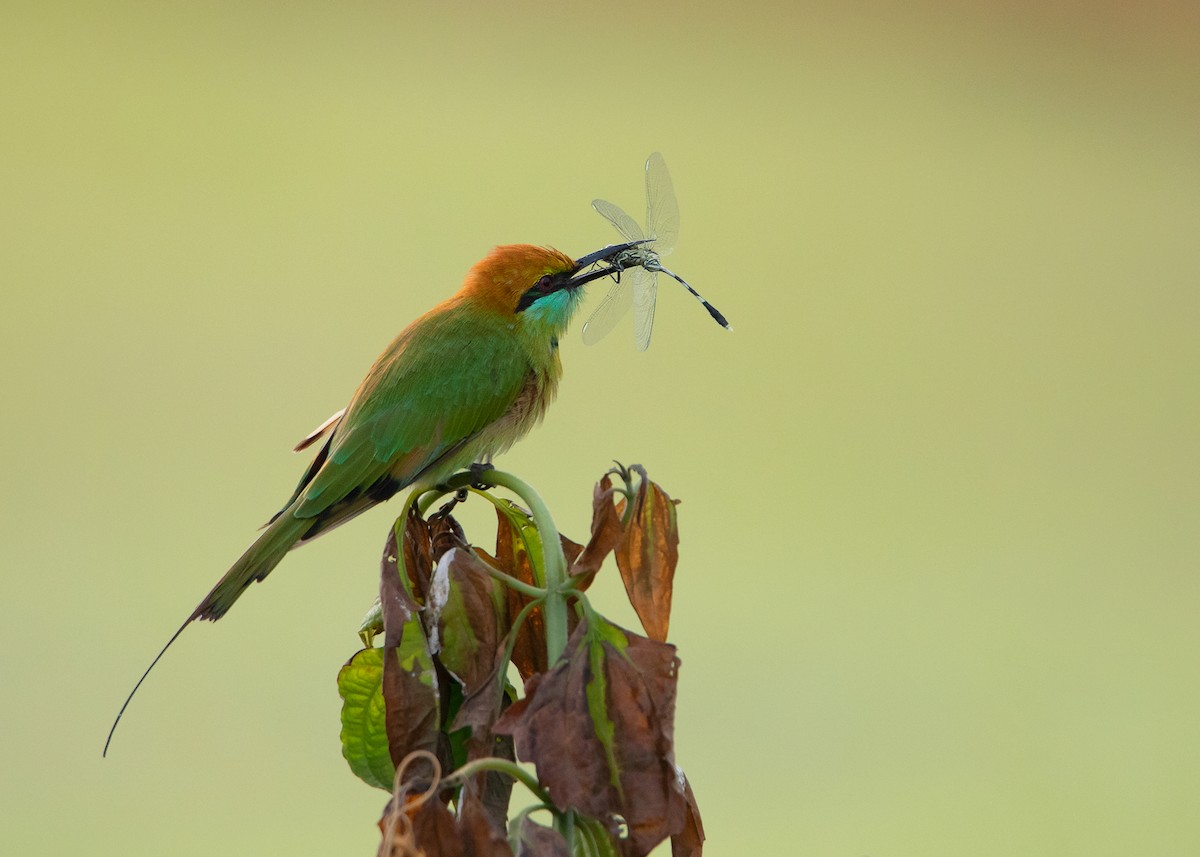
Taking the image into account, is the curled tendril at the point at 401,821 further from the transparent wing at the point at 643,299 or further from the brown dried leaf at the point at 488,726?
the transparent wing at the point at 643,299

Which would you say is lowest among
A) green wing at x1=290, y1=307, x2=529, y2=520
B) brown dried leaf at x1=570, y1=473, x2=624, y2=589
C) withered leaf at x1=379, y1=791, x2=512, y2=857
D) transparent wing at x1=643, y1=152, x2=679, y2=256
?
withered leaf at x1=379, y1=791, x2=512, y2=857

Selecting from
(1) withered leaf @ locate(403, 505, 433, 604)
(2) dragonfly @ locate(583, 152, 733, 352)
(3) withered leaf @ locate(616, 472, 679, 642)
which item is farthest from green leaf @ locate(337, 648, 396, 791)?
(2) dragonfly @ locate(583, 152, 733, 352)

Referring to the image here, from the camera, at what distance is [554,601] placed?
0.56 metres

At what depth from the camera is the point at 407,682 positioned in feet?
1.93

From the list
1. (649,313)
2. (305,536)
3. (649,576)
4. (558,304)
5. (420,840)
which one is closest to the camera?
(420,840)

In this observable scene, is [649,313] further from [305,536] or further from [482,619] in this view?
[482,619]

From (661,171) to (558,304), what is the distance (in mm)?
172

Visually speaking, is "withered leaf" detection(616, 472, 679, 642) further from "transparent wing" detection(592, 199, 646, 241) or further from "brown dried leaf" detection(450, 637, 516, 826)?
"transparent wing" detection(592, 199, 646, 241)

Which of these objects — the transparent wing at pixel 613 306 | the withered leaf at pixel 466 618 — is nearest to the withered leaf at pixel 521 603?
the withered leaf at pixel 466 618

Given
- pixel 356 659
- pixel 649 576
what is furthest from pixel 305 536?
pixel 649 576

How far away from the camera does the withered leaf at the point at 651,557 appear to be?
611 millimetres

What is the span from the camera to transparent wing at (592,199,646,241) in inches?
36.8

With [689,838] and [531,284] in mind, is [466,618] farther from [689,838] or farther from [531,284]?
[531,284]

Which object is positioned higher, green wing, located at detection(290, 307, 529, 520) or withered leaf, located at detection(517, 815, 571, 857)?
green wing, located at detection(290, 307, 529, 520)
